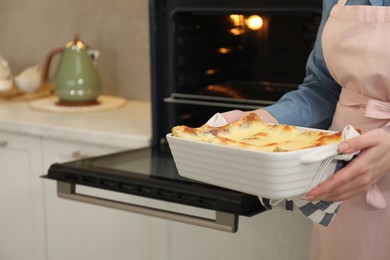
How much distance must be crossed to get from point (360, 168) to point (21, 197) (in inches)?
57.7

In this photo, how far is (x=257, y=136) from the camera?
3.37ft

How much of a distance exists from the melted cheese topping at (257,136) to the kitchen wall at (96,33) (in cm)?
143

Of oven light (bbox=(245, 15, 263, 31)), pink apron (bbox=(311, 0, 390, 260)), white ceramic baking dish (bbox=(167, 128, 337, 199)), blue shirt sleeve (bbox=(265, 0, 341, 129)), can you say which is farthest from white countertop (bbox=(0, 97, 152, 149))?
white ceramic baking dish (bbox=(167, 128, 337, 199))

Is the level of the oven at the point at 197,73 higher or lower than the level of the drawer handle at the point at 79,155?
higher

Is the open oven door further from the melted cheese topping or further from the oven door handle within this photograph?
the melted cheese topping

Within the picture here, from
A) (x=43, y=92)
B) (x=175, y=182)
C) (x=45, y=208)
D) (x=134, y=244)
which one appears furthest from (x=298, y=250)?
(x=43, y=92)

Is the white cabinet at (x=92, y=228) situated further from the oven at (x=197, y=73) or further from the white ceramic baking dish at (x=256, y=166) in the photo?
the white ceramic baking dish at (x=256, y=166)

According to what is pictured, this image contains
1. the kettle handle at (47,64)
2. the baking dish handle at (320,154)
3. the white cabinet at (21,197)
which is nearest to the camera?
the baking dish handle at (320,154)

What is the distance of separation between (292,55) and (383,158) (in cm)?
97

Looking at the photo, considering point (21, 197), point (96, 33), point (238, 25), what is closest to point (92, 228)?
point (21, 197)

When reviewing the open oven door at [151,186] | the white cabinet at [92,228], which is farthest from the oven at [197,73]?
the white cabinet at [92,228]

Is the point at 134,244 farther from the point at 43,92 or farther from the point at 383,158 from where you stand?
the point at 383,158

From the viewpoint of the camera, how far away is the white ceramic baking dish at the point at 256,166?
0.91 meters

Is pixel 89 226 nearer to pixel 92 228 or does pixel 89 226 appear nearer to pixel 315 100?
pixel 92 228
